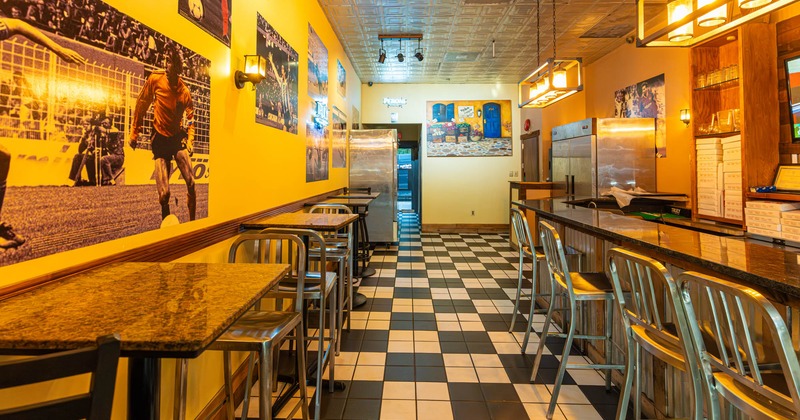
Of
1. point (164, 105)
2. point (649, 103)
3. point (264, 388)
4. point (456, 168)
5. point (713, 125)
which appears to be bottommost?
point (264, 388)

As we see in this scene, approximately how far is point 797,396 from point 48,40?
2244mm

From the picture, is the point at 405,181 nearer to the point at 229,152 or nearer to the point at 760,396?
the point at 229,152

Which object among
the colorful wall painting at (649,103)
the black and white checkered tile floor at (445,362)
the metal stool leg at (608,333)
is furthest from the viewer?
Answer: the colorful wall painting at (649,103)

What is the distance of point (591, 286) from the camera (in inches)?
88.5

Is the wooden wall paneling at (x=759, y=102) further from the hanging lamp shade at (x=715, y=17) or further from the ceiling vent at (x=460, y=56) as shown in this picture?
the ceiling vent at (x=460, y=56)

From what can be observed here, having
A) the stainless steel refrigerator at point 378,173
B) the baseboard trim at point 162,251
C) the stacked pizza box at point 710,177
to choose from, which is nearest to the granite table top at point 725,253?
the stacked pizza box at point 710,177

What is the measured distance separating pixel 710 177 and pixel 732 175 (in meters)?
0.24

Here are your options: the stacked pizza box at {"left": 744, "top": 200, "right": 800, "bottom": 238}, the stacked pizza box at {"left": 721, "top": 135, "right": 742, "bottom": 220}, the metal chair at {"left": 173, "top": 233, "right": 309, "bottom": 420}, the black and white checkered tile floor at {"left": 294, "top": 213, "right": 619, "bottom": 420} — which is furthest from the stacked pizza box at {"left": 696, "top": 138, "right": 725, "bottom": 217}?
the metal chair at {"left": 173, "top": 233, "right": 309, "bottom": 420}

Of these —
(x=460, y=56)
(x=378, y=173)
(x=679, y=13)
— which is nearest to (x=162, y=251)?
(x=679, y=13)

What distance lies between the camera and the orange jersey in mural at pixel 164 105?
169 centimetres

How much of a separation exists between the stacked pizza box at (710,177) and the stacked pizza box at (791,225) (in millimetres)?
736

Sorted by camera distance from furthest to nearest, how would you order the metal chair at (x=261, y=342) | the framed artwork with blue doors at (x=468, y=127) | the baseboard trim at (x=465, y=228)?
the baseboard trim at (x=465, y=228) < the framed artwork with blue doors at (x=468, y=127) < the metal chair at (x=261, y=342)

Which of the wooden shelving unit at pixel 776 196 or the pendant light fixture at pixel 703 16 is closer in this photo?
the pendant light fixture at pixel 703 16

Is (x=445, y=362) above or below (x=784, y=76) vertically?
below
